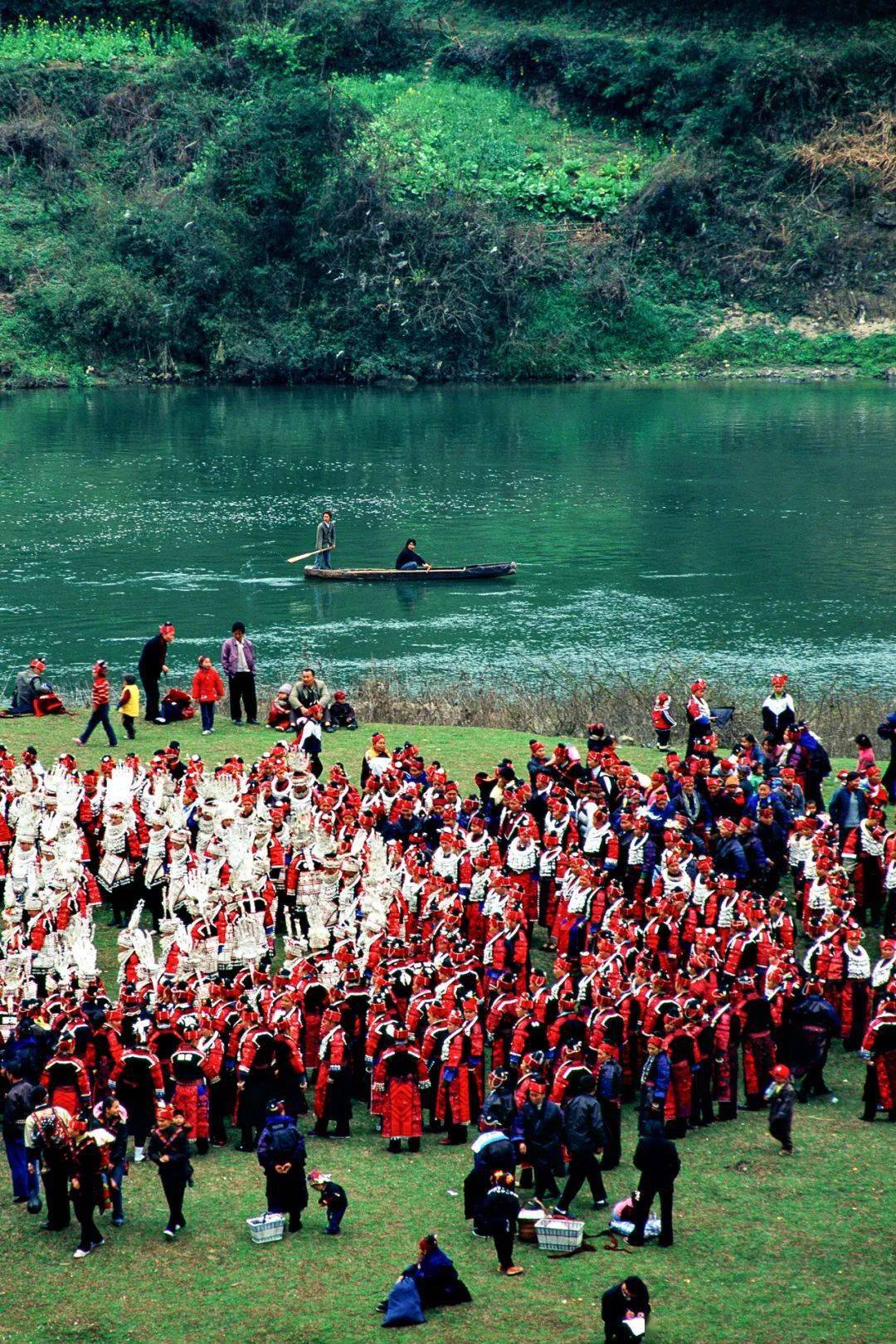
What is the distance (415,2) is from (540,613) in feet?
265

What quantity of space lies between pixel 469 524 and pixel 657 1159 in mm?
47263

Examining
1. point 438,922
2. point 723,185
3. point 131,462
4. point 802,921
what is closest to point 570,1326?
point 438,922

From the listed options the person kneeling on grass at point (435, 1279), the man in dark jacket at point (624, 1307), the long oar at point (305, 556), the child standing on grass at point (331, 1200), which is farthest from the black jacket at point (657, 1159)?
the long oar at point (305, 556)

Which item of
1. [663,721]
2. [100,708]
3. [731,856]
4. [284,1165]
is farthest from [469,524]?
[284,1165]

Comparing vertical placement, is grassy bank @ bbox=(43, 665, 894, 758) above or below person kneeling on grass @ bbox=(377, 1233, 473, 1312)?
above

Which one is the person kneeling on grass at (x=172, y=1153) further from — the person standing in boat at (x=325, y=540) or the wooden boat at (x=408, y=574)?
the wooden boat at (x=408, y=574)

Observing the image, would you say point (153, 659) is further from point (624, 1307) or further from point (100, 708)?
point (624, 1307)

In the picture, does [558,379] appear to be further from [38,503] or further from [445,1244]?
[445,1244]

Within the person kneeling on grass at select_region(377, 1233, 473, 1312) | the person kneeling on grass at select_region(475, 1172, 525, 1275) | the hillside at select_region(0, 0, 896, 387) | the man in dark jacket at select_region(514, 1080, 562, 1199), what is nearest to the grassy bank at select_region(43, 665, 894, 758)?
the man in dark jacket at select_region(514, 1080, 562, 1199)

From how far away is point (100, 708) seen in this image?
28391 mm

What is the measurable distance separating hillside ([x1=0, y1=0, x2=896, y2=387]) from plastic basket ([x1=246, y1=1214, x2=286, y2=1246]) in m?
81.1

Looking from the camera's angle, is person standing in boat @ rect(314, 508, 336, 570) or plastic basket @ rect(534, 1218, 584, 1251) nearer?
plastic basket @ rect(534, 1218, 584, 1251)

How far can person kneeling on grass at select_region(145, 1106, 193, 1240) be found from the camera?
1409 centimetres

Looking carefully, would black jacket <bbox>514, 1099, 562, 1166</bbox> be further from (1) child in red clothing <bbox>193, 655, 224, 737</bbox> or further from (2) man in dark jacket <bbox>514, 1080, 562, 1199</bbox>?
(1) child in red clothing <bbox>193, 655, 224, 737</bbox>
